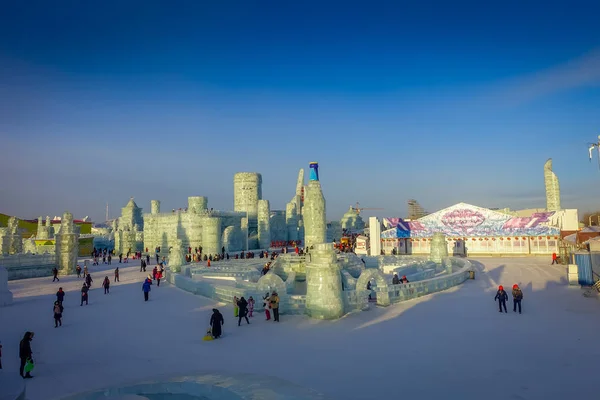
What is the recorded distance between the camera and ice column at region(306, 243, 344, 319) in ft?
40.6

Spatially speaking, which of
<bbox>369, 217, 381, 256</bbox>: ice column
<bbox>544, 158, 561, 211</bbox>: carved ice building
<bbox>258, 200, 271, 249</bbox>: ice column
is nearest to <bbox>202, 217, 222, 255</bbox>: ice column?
<bbox>258, 200, 271, 249</bbox>: ice column

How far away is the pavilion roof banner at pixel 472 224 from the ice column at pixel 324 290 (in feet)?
Answer: 84.6

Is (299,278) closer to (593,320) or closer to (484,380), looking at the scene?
(593,320)

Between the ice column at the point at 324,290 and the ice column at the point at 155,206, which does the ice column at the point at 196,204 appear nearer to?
the ice column at the point at 155,206

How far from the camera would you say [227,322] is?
482 inches

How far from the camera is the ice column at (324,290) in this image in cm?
1238

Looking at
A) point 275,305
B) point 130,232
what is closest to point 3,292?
point 275,305

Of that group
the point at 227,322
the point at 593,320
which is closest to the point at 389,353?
the point at 227,322

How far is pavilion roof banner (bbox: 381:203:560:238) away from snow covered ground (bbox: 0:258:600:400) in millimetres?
20209

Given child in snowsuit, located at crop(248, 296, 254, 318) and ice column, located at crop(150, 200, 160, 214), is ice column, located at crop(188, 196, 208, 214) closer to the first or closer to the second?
ice column, located at crop(150, 200, 160, 214)

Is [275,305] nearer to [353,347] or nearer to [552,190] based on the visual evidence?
[353,347]

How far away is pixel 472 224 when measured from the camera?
115 ft

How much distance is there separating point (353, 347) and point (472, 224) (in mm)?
29454

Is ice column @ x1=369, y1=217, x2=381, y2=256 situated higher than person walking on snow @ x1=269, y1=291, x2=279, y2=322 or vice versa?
ice column @ x1=369, y1=217, x2=381, y2=256
